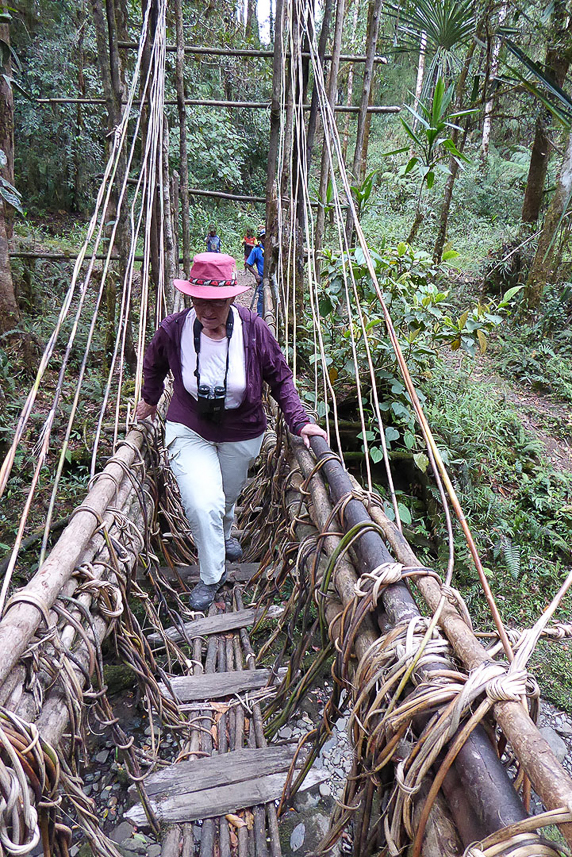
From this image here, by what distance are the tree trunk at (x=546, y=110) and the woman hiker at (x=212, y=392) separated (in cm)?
330

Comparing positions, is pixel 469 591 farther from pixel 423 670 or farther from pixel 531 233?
pixel 531 233

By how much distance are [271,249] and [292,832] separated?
226 centimetres

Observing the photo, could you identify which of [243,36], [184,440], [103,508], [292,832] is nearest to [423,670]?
→ [103,508]

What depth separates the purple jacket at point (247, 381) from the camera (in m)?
1.61

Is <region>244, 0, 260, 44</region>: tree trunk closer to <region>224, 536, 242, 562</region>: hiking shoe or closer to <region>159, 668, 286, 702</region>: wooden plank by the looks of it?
<region>224, 536, 242, 562</region>: hiking shoe

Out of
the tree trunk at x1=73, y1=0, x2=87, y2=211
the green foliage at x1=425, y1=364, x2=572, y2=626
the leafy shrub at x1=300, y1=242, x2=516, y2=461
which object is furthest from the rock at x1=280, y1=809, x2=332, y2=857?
the tree trunk at x1=73, y1=0, x2=87, y2=211

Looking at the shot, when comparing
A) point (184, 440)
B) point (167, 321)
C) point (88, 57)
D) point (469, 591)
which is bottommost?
point (469, 591)

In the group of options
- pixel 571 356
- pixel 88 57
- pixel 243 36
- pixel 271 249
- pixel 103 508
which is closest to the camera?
pixel 103 508

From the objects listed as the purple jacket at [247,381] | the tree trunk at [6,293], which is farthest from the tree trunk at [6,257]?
the purple jacket at [247,381]

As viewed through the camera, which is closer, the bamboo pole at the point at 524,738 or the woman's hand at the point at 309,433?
the bamboo pole at the point at 524,738

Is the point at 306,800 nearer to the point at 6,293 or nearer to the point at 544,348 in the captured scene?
the point at 6,293

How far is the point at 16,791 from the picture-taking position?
58 centimetres

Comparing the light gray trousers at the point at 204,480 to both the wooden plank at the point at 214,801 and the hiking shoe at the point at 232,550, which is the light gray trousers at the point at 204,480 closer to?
the hiking shoe at the point at 232,550

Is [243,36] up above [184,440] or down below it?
above
